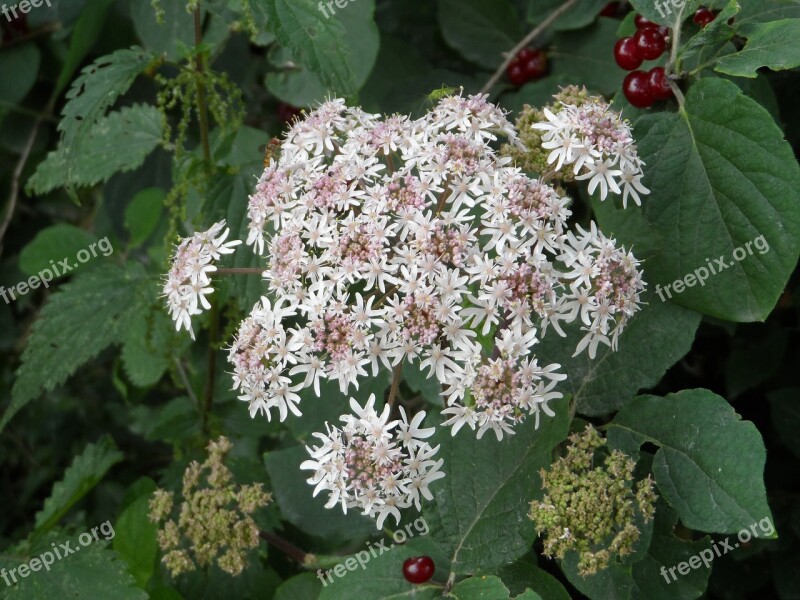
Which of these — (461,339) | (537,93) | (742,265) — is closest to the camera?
(461,339)

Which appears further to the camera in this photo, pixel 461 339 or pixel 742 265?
pixel 742 265

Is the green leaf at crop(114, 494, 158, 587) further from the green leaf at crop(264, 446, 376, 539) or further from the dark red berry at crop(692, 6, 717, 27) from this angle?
the dark red berry at crop(692, 6, 717, 27)

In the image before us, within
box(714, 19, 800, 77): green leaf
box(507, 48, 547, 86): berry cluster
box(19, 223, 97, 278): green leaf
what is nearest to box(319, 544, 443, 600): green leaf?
box(714, 19, 800, 77): green leaf

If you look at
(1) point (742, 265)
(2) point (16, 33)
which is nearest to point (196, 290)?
(1) point (742, 265)

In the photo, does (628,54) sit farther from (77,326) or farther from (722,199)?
(77,326)

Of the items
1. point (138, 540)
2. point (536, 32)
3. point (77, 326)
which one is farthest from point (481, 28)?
point (138, 540)

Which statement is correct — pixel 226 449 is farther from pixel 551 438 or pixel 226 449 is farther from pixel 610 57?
pixel 610 57

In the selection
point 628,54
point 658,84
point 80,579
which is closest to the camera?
point 658,84
